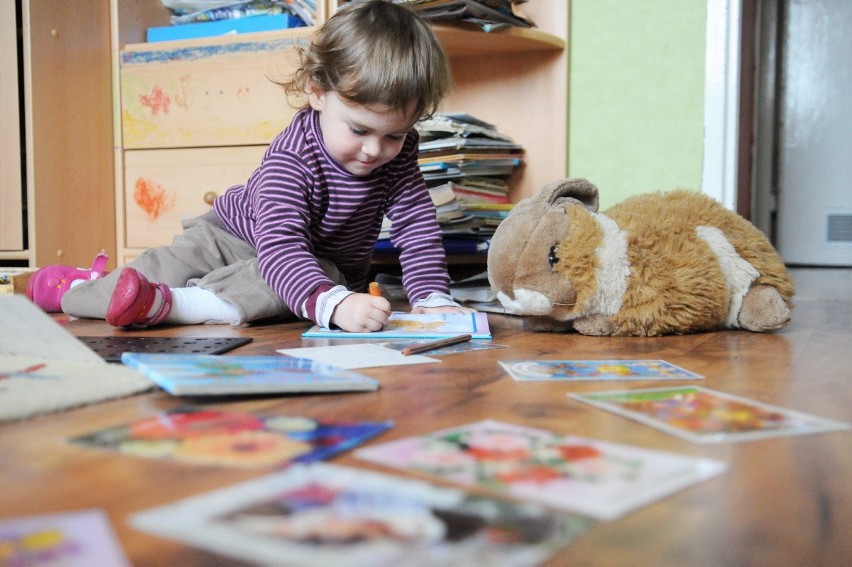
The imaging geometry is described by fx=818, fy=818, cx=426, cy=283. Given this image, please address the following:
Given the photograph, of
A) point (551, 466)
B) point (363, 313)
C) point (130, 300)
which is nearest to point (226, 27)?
point (130, 300)

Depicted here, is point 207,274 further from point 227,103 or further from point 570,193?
point 570,193

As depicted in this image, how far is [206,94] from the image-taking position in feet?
5.56

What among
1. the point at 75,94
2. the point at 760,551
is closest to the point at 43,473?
the point at 760,551

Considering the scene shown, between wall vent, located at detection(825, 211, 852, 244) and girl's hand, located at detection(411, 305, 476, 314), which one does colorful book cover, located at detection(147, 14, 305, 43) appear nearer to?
girl's hand, located at detection(411, 305, 476, 314)

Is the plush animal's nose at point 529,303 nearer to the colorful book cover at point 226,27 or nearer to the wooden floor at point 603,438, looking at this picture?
the wooden floor at point 603,438

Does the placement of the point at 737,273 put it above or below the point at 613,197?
below

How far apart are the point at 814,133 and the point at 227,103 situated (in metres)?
2.80

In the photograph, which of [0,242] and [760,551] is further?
[0,242]

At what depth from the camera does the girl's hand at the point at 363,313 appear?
1073 millimetres

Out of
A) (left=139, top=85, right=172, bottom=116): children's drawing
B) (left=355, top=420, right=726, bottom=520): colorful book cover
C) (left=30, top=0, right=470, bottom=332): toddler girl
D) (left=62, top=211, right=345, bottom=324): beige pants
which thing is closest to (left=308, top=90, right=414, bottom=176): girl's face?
(left=30, top=0, right=470, bottom=332): toddler girl

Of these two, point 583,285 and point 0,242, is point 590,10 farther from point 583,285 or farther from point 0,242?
point 0,242

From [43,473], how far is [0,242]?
149cm

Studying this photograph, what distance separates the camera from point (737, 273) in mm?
1161

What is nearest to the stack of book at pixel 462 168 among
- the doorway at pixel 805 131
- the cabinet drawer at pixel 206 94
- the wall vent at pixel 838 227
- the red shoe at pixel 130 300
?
the cabinet drawer at pixel 206 94
